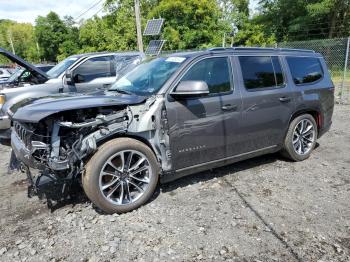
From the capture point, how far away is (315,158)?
219 inches

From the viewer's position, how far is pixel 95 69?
8.26 m

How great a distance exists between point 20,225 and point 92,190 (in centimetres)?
92

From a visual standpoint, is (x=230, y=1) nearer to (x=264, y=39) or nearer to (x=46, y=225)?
(x=264, y=39)

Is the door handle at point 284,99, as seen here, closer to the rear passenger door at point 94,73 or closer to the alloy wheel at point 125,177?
the alloy wheel at point 125,177

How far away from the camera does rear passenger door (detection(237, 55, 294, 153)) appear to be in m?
4.50

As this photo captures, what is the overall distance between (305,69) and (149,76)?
102 inches

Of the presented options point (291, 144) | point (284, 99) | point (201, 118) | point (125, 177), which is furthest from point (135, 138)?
point (291, 144)

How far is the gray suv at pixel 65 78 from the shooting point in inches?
269

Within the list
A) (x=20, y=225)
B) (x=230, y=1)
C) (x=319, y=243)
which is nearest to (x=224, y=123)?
(x=319, y=243)

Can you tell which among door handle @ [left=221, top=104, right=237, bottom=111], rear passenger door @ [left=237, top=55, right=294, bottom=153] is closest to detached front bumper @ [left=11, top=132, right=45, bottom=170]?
door handle @ [left=221, top=104, right=237, bottom=111]

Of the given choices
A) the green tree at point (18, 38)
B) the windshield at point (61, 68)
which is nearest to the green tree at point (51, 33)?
the green tree at point (18, 38)

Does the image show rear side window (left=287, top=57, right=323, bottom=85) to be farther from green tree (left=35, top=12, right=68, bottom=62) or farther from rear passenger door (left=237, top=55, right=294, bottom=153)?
green tree (left=35, top=12, right=68, bottom=62)

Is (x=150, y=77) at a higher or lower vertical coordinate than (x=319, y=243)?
higher

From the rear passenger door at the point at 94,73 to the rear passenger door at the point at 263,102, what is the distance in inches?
160
